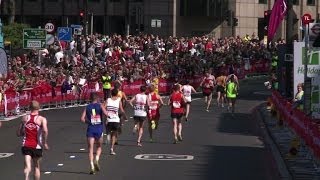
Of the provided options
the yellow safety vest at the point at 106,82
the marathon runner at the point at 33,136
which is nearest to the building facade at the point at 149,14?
the yellow safety vest at the point at 106,82

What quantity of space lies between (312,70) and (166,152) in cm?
562

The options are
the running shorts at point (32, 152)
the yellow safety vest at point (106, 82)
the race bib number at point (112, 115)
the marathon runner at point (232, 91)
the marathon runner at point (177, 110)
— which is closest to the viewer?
the running shorts at point (32, 152)

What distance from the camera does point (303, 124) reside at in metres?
17.1

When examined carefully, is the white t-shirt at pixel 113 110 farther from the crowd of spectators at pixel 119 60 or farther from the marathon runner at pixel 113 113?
the crowd of spectators at pixel 119 60

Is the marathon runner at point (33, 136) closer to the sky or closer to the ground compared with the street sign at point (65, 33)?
closer to the ground

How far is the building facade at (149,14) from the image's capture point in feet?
218

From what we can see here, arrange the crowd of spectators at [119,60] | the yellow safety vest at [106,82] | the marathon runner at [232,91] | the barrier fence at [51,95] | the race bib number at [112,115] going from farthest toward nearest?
the crowd of spectators at [119,60]
the yellow safety vest at [106,82]
the marathon runner at [232,91]
the barrier fence at [51,95]
the race bib number at [112,115]

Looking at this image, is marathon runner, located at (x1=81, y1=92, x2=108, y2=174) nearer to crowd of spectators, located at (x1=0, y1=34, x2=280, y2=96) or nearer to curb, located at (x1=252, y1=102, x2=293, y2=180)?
curb, located at (x1=252, y1=102, x2=293, y2=180)

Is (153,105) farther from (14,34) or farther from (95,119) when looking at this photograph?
(14,34)

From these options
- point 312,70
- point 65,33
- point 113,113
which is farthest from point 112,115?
point 65,33

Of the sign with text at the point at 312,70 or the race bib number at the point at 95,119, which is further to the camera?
the sign with text at the point at 312,70

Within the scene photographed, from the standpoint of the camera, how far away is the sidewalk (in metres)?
14.8

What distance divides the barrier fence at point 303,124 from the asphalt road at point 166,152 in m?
0.91

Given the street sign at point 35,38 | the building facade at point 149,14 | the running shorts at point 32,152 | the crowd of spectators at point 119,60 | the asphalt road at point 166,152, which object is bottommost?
the asphalt road at point 166,152
